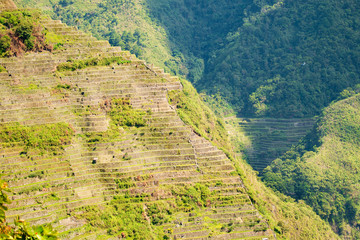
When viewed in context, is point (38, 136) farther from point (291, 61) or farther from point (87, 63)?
point (291, 61)

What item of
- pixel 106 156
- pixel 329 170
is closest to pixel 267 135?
pixel 329 170

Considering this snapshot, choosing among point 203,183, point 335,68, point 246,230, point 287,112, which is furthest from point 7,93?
point 335,68

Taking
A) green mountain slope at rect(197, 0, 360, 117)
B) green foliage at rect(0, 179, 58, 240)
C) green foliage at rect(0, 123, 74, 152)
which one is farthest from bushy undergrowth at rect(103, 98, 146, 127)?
green mountain slope at rect(197, 0, 360, 117)

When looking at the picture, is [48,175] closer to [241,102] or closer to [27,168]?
[27,168]

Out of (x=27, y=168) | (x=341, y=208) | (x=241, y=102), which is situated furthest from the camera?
(x=241, y=102)

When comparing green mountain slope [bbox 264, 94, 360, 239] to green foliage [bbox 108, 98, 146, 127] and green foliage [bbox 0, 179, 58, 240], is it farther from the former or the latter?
green foliage [bbox 0, 179, 58, 240]

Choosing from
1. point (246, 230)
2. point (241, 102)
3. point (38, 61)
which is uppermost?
point (241, 102)

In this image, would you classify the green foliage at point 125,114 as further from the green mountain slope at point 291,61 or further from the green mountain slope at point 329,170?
the green mountain slope at point 291,61
